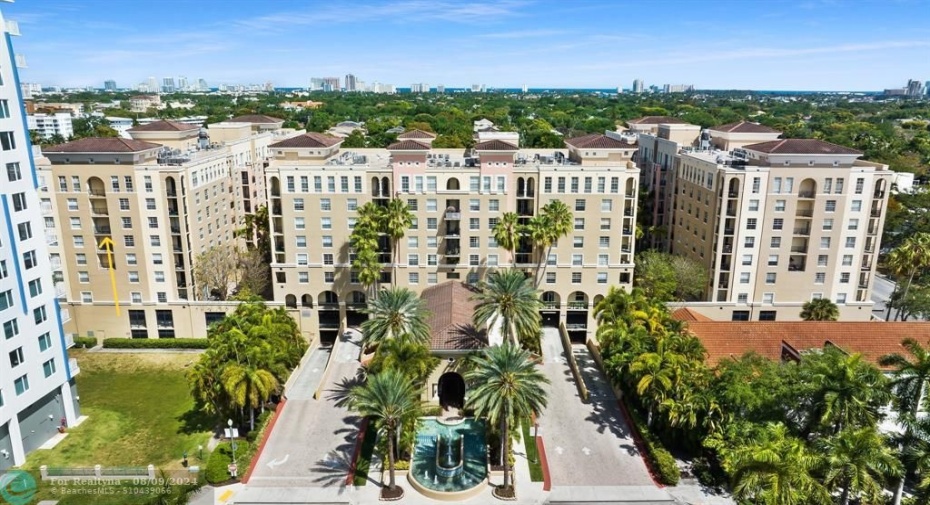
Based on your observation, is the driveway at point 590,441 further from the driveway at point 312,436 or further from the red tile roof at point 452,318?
the driveway at point 312,436

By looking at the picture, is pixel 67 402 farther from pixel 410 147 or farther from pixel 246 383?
pixel 410 147

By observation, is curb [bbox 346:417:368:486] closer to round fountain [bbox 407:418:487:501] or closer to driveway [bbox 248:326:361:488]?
driveway [bbox 248:326:361:488]

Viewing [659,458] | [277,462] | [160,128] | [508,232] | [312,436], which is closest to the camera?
[659,458]

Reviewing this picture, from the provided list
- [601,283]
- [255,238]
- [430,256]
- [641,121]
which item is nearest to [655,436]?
[601,283]

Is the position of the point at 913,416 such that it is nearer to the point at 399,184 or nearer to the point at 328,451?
the point at 328,451

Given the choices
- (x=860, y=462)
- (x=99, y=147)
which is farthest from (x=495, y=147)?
(x=860, y=462)

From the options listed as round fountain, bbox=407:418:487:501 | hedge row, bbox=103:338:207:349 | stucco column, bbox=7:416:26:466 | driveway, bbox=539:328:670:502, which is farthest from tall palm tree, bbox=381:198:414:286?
stucco column, bbox=7:416:26:466
